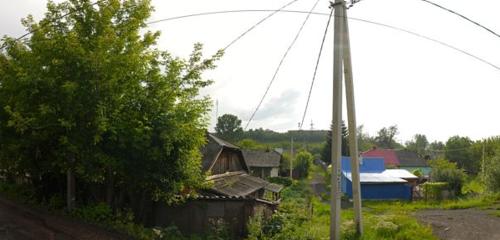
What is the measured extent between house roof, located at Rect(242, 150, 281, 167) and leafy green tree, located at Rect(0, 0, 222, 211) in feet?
137

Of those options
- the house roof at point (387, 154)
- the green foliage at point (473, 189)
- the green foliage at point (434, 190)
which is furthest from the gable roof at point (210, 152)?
the house roof at point (387, 154)

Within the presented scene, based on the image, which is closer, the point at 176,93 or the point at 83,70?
the point at 83,70

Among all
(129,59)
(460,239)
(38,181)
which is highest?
(129,59)

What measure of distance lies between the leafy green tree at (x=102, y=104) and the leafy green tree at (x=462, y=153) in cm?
7200

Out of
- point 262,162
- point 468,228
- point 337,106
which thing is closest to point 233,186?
point 468,228

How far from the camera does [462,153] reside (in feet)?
254

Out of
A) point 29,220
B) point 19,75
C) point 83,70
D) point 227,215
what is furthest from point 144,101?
point 227,215

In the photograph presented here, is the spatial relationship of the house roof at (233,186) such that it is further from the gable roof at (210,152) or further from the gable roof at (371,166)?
the gable roof at (371,166)

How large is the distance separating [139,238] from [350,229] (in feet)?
21.0

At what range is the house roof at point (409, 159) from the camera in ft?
255

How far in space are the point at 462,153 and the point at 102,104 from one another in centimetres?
7850

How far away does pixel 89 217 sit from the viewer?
12617 mm

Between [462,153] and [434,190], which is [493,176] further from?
[462,153]

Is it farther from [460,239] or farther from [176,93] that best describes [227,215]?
[460,239]
